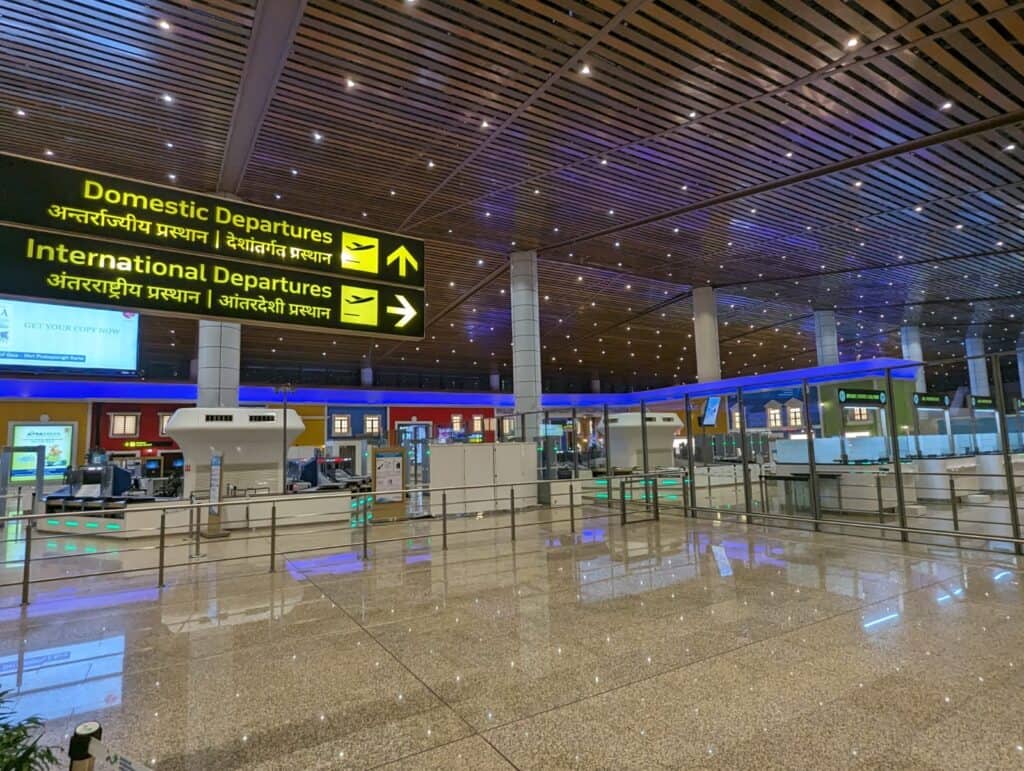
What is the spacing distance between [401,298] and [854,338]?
96.9 feet

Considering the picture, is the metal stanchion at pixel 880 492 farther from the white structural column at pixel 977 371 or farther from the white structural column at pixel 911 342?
the white structural column at pixel 977 371

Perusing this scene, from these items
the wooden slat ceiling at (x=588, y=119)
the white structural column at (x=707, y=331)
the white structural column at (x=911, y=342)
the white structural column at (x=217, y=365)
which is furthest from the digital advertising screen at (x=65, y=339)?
the white structural column at (x=911, y=342)

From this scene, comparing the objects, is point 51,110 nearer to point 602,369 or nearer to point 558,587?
point 558,587

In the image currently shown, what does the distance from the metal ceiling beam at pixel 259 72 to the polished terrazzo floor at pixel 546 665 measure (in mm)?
6409

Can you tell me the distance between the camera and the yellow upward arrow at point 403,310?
14.0 feet

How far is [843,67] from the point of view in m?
7.45

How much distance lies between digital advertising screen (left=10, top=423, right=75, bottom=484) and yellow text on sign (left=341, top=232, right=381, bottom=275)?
2358cm

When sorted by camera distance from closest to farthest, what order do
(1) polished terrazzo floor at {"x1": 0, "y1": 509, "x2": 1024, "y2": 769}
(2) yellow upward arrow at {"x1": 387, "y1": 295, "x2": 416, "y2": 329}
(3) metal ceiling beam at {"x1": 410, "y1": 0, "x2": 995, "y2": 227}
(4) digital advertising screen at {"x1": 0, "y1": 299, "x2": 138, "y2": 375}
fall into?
(1) polished terrazzo floor at {"x1": 0, "y1": 509, "x2": 1024, "y2": 769} < (2) yellow upward arrow at {"x1": 387, "y1": 295, "x2": 416, "y2": 329} < (4) digital advertising screen at {"x1": 0, "y1": 299, "x2": 138, "y2": 375} < (3) metal ceiling beam at {"x1": 410, "y1": 0, "x2": 995, "y2": 227}

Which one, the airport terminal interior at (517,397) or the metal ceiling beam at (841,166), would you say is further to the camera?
the metal ceiling beam at (841,166)

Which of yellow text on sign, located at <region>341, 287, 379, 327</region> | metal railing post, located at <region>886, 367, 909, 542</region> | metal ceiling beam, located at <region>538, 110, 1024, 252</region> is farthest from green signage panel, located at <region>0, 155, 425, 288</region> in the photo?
metal ceiling beam, located at <region>538, 110, 1024, 252</region>

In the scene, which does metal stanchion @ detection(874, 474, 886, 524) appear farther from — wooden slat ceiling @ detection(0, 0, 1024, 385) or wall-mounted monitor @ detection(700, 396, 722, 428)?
wooden slat ceiling @ detection(0, 0, 1024, 385)

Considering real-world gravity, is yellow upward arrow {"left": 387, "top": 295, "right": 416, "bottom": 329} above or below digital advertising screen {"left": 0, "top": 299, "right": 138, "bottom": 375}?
below

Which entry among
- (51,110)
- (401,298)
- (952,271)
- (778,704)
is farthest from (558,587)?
(952,271)

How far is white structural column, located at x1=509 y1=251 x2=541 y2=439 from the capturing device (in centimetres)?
1441
